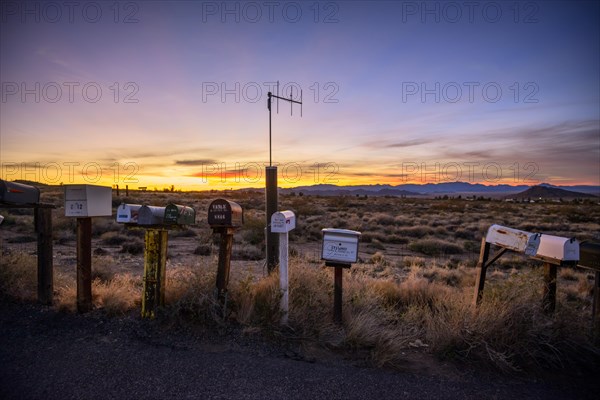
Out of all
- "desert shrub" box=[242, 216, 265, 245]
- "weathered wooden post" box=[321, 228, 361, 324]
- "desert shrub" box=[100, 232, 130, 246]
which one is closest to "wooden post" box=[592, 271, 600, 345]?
"weathered wooden post" box=[321, 228, 361, 324]

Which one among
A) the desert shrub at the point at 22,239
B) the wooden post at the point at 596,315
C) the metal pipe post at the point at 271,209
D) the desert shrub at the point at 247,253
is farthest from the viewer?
the desert shrub at the point at 22,239

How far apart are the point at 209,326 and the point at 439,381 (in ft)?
7.93

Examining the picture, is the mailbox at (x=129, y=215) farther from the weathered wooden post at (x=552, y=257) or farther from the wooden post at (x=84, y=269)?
the weathered wooden post at (x=552, y=257)

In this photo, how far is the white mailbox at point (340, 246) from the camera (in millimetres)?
4348

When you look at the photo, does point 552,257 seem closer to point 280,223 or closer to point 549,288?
point 549,288

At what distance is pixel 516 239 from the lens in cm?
422

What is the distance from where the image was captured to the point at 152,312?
14.7 feet

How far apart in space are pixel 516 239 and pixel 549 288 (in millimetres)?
906

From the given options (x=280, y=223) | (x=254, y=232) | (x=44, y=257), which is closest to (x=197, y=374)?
(x=280, y=223)

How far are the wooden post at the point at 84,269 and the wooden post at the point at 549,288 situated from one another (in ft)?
18.0

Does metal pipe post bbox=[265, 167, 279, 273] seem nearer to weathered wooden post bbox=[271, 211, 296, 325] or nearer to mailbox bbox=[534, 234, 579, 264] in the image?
weathered wooden post bbox=[271, 211, 296, 325]

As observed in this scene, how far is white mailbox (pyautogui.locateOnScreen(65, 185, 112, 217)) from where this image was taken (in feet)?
15.1

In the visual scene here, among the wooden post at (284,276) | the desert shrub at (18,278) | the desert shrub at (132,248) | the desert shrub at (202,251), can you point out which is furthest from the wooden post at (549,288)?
the desert shrub at (132,248)

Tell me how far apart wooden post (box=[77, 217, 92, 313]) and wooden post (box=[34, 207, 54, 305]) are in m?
0.67
